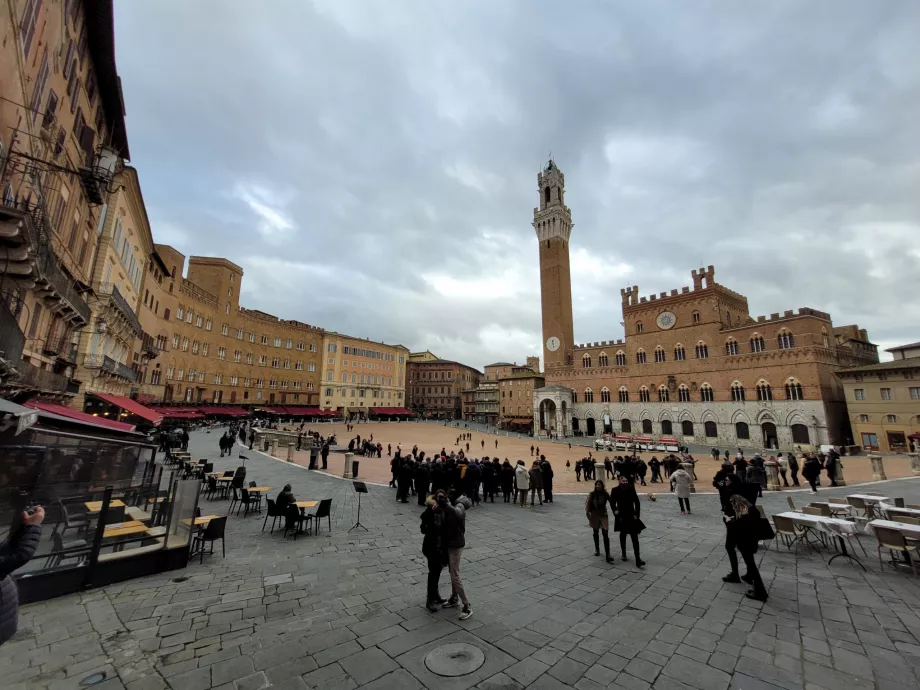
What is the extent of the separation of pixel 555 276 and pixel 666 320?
53.0 feet

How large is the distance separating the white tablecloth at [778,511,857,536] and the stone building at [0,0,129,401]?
48.9ft

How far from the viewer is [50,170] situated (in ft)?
28.8

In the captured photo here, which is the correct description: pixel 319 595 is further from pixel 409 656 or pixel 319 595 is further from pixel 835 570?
pixel 835 570

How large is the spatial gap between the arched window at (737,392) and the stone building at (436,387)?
5361cm

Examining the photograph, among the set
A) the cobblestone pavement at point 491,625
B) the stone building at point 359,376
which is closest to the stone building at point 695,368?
the stone building at point 359,376

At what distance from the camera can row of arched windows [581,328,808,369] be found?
3484cm

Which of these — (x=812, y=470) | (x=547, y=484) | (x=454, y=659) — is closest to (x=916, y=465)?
(x=812, y=470)

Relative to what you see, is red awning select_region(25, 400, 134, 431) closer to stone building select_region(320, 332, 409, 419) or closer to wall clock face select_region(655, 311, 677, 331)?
wall clock face select_region(655, 311, 677, 331)

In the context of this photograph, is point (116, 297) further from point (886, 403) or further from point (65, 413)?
point (886, 403)

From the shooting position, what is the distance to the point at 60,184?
1195 cm

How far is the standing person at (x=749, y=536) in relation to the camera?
5168 millimetres

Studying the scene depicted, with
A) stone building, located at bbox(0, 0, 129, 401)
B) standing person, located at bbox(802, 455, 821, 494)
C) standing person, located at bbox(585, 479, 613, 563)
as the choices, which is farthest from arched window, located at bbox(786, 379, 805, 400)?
stone building, located at bbox(0, 0, 129, 401)

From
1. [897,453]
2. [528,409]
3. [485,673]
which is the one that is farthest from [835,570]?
[528,409]

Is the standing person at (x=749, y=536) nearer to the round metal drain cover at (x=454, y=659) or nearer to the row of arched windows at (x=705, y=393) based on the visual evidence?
the round metal drain cover at (x=454, y=659)
